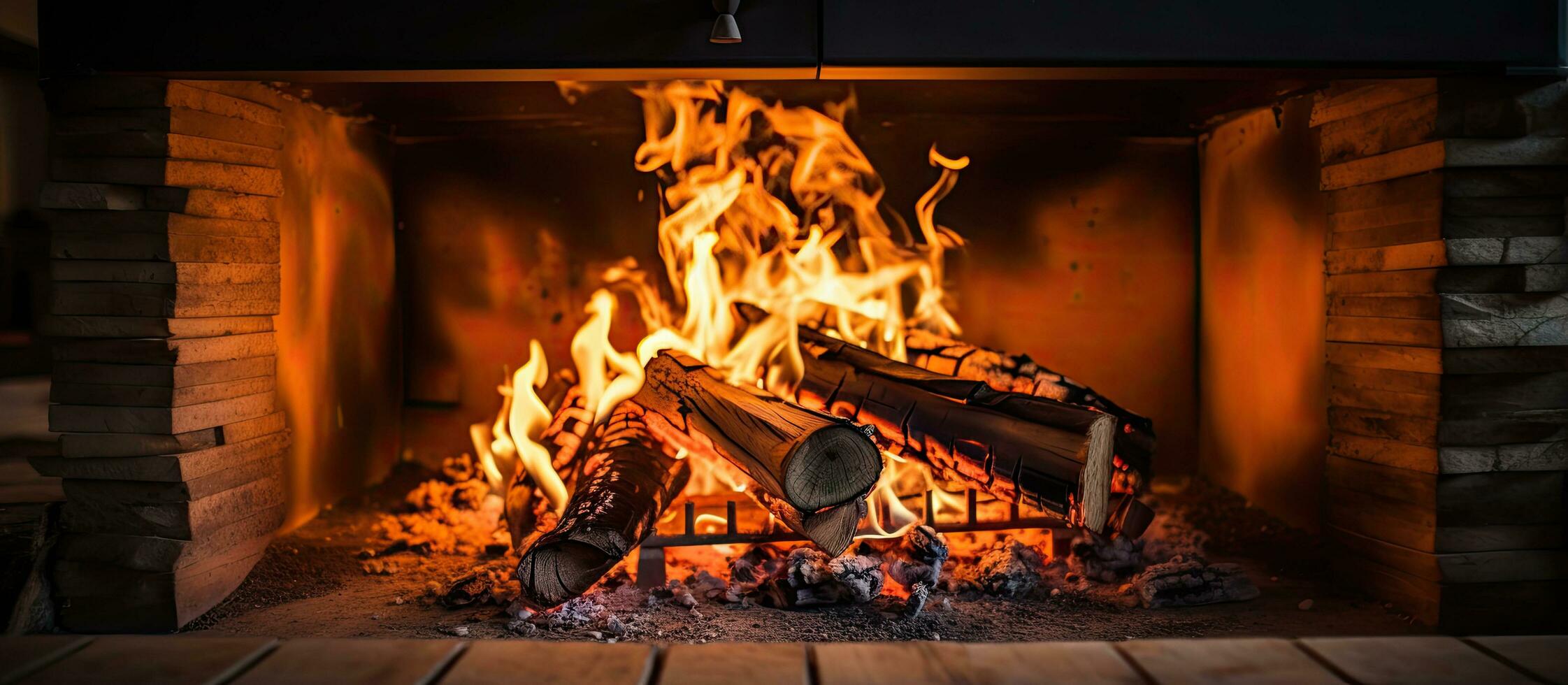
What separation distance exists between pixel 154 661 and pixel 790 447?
1.39 meters

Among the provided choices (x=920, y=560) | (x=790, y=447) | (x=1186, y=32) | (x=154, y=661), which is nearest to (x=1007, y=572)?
(x=920, y=560)

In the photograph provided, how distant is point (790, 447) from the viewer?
7.29ft

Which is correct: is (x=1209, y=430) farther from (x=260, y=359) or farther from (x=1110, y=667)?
(x=260, y=359)

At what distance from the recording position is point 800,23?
2.16 meters

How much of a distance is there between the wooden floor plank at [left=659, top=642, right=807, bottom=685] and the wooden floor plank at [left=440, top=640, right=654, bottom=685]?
3 centimetres

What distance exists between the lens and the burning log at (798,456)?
7.35 feet

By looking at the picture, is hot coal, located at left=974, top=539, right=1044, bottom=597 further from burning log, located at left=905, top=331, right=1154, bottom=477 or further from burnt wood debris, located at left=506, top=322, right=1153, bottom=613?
burning log, located at left=905, top=331, right=1154, bottom=477

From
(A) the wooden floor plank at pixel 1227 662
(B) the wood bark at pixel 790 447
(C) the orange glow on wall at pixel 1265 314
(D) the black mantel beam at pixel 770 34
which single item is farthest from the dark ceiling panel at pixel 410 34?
(C) the orange glow on wall at pixel 1265 314

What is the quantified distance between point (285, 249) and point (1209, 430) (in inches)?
138

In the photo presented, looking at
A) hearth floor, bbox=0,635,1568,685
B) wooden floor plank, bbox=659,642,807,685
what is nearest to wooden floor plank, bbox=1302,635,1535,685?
hearth floor, bbox=0,635,1568,685

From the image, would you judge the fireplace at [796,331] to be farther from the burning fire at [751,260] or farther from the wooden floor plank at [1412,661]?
the wooden floor plank at [1412,661]

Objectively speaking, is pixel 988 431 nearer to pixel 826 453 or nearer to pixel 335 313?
pixel 826 453

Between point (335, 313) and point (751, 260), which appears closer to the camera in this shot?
point (335, 313)

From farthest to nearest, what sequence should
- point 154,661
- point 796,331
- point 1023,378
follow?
1. point 796,331
2. point 1023,378
3. point 154,661
